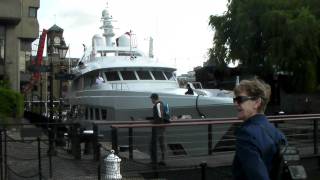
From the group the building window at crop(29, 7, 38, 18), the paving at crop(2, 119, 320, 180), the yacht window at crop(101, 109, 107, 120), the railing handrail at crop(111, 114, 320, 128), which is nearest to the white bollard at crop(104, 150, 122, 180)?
the paving at crop(2, 119, 320, 180)

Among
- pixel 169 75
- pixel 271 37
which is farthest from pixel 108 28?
pixel 271 37

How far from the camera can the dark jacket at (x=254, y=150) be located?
366 centimetres

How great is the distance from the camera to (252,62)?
46.2 metres

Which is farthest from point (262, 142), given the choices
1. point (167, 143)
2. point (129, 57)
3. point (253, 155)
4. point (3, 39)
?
point (3, 39)

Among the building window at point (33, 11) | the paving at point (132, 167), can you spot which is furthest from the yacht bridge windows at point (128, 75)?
the building window at point (33, 11)

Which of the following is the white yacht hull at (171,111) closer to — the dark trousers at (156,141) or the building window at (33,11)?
the dark trousers at (156,141)

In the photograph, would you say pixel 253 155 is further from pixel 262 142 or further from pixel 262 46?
pixel 262 46

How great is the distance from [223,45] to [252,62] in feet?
8.66

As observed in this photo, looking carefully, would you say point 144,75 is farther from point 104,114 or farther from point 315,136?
point 315,136

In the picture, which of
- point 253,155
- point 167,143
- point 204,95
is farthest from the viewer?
point 204,95

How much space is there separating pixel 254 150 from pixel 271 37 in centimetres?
4119

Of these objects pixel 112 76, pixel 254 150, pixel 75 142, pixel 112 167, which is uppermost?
pixel 112 76

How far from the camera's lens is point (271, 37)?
44.0m

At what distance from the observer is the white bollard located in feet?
33.5
